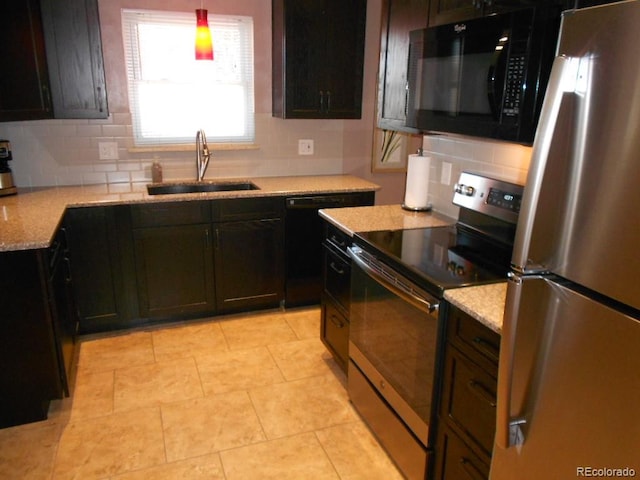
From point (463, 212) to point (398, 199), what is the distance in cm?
238

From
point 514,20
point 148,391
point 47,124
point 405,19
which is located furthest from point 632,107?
point 47,124

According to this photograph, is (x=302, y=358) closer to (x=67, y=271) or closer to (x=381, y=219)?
(x=381, y=219)

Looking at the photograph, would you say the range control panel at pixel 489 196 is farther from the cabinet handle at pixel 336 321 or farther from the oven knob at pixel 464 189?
the cabinet handle at pixel 336 321

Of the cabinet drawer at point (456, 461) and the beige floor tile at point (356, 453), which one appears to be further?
the beige floor tile at point (356, 453)

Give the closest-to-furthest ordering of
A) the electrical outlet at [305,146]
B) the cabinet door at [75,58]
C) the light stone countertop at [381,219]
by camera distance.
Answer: the light stone countertop at [381,219]
the cabinet door at [75,58]
the electrical outlet at [305,146]

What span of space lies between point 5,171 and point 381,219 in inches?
91.6

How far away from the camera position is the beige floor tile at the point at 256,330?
322cm

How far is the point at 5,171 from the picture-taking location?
10.1ft

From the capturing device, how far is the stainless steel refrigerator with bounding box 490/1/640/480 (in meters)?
0.90

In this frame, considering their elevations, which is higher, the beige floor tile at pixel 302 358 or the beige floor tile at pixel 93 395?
the beige floor tile at pixel 302 358

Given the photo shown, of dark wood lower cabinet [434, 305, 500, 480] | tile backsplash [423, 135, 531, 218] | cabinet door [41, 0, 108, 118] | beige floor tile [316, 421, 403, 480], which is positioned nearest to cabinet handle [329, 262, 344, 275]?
tile backsplash [423, 135, 531, 218]

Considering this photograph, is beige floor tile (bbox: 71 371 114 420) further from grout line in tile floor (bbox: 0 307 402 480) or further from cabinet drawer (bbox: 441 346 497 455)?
cabinet drawer (bbox: 441 346 497 455)

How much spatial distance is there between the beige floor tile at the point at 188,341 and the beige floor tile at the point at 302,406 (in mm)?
583

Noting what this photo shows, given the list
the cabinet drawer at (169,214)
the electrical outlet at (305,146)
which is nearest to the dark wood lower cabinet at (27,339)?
the cabinet drawer at (169,214)
